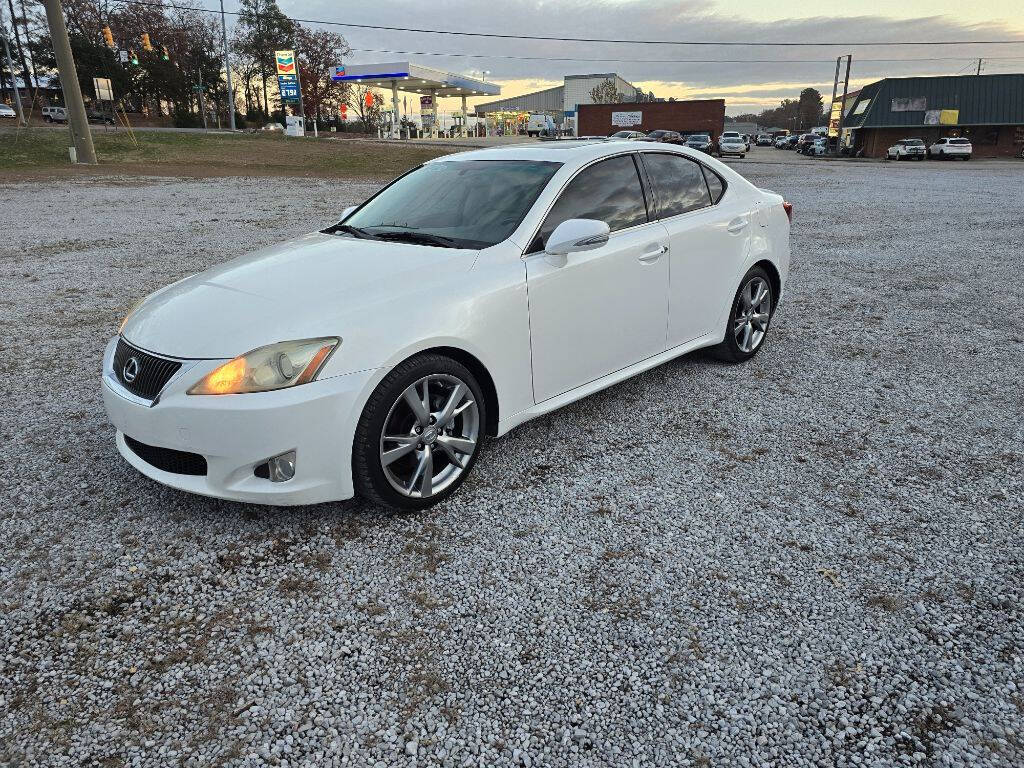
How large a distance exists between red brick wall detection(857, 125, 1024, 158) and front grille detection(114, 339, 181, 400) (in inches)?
2512

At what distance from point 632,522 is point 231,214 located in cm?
1295

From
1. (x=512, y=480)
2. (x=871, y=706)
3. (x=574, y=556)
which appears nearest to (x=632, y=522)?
(x=574, y=556)

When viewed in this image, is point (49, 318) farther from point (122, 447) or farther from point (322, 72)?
point (322, 72)

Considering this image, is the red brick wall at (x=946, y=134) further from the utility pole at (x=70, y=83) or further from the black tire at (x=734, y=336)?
the black tire at (x=734, y=336)

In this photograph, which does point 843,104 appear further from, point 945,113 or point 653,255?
point 653,255

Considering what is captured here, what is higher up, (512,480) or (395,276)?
(395,276)

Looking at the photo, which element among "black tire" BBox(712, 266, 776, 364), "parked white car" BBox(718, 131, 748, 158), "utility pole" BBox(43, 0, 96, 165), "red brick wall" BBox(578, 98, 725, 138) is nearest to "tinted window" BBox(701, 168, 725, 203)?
"black tire" BBox(712, 266, 776, 364)

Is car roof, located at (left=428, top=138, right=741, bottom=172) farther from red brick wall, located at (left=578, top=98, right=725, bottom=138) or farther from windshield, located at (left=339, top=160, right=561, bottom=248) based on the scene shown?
red brick wall, located at (left=578, top=98, right=725, bottom=138)

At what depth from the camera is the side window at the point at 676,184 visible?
449cm

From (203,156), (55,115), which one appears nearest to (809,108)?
(55,115)

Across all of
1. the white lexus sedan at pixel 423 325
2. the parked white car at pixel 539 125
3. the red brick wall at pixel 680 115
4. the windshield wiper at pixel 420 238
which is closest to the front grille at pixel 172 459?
the white lexus sedan at pixel 423 325

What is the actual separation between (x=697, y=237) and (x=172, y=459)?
3278mm

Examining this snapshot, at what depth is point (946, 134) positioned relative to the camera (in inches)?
2213

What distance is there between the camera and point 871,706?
7.29ft
